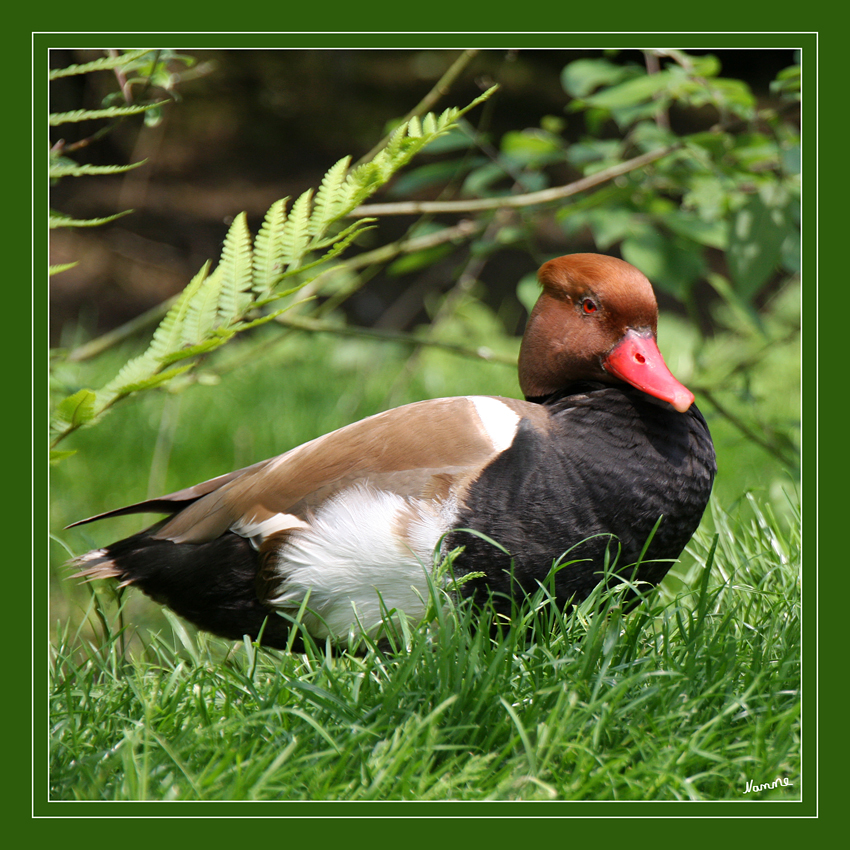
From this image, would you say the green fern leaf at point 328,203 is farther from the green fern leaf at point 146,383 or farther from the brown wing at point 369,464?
the brown wing at point 369,464

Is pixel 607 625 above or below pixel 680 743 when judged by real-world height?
above

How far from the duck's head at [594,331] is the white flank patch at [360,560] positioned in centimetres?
59

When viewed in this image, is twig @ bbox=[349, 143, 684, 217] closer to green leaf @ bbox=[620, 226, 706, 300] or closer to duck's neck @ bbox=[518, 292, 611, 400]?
green leaf @ bbox=[620, 226, 706, 300]

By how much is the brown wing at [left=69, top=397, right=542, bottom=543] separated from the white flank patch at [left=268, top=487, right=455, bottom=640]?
2.3 inches

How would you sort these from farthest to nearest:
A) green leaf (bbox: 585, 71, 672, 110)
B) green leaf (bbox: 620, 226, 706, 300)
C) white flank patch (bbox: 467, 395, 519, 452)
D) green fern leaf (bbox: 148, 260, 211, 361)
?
green leaf (bbox: 620, 226, 706, 300) < green leaf (bbox: 585, 71, 672, 110) < white flank patch (bbox: 467, 395, 519, 452) < green fern leaf (bbox: 148, 260, 211, 361)

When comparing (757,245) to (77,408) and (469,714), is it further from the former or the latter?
(77,408)

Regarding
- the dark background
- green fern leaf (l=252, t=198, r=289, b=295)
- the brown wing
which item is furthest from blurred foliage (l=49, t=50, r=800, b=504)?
green fern leaf (l=252, t=198, r=289, b=295)

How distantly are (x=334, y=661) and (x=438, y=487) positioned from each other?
0.50 m

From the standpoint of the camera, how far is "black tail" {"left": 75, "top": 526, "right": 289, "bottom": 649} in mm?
2279

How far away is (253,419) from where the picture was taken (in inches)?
178

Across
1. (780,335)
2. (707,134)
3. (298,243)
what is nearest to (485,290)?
(780,335)

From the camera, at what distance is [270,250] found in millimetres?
1800

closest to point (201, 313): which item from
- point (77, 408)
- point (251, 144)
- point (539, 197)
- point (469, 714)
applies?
point (77, 408)

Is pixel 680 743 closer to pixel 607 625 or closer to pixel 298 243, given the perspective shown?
pixel 607 625
